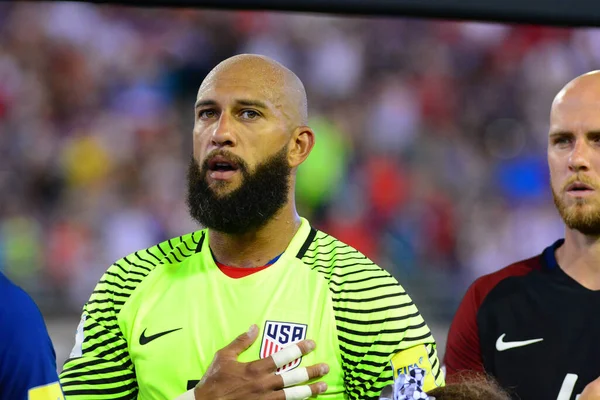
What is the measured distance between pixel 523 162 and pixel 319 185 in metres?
1.40

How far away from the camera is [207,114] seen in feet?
8.66

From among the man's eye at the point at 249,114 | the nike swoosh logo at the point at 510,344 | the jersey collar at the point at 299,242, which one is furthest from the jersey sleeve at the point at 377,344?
the man's eye at the point at 249,114

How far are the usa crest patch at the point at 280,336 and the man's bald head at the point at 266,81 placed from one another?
572 millimetres

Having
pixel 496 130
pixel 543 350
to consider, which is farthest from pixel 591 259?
pixel 496 130

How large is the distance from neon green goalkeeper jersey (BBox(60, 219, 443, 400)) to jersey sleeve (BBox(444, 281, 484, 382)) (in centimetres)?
42

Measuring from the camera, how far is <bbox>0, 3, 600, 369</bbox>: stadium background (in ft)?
19.5

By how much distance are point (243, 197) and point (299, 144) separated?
0.27m

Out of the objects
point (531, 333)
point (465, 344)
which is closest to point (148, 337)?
point (465, 344)

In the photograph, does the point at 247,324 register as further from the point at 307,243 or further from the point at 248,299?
the point at 307,243

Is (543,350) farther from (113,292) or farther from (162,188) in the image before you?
(162,188)

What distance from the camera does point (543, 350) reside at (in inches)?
112

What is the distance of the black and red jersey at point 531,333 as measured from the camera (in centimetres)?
279

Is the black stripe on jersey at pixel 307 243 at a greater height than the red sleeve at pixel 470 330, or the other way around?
the black stripe on jersey at pixel 307 243

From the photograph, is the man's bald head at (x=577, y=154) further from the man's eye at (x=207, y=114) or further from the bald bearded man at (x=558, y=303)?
the man's eye at (x=207, y=114)
